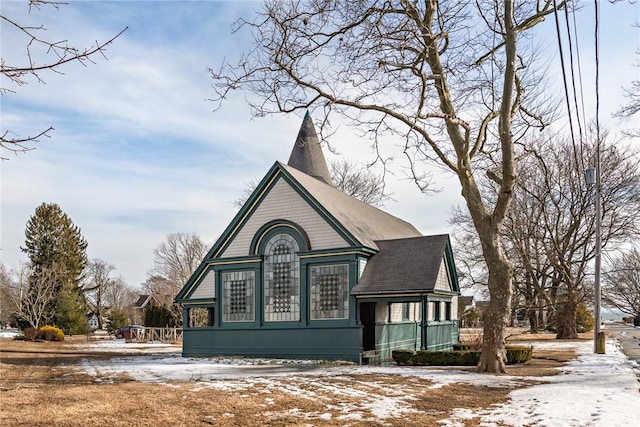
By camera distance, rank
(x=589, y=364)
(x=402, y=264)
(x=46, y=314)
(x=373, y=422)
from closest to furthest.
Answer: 1. (x=373, y=422)
2. (x=589, y=364)
3. (x=402, y=264)
4. (x=46, y=314)

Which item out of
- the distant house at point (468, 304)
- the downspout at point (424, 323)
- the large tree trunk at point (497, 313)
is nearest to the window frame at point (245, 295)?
the downspout at point (424, 323)

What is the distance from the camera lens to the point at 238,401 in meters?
10.5

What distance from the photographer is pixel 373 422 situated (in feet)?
29.1

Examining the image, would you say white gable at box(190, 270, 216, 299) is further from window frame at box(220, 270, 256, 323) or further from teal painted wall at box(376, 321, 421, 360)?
teal painted wall at box(376, 321, 421, 360)

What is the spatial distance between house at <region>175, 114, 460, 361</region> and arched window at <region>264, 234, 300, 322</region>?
0.12ft

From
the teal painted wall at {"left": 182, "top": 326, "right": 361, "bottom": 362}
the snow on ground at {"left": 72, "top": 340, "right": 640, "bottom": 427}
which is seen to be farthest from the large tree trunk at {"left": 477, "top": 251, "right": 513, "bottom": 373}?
the teal painted wall at {"left": 182, "top": 326, "right": 361, "bottom": 362}

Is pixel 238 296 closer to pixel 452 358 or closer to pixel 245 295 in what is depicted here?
pixel 245 295

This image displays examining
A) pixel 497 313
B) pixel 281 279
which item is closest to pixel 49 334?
pixel 281 279

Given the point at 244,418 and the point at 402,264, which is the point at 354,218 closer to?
the point at 402,264

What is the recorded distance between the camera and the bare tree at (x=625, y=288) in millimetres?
38812

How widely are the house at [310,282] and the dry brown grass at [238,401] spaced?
5.91m

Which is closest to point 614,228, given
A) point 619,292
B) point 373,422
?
point 619,292

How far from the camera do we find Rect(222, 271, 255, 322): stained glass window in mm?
22953

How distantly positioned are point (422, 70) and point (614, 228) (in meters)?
21.2
